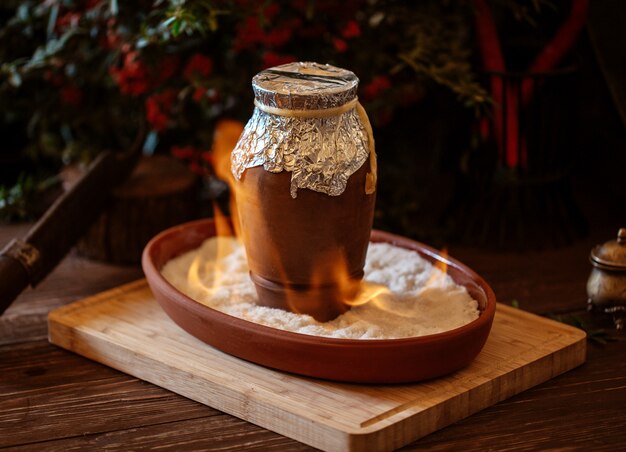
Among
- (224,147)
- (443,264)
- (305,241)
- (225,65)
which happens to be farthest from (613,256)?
(225,65)

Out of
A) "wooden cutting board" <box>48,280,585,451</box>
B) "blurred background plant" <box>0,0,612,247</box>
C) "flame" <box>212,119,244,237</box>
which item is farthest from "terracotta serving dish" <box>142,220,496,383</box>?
"blurred background plant" <box>0,0,612,247</box>

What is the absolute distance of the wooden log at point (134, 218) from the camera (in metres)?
2.21

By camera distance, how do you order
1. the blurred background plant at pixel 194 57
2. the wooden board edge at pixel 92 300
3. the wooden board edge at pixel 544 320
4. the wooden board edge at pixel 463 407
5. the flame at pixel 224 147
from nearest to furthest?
the wooden board edge at pixel 463 407, the wooden board edge at pixel 544 320, the wooden board edge at pixel 92 300, the blurred background plant at pixel 194 57, the flame at pixel 224 147

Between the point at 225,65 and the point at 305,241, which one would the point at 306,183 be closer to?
the point at 305,241

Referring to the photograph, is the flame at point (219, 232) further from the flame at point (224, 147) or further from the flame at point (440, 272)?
the flame at point (440, 272)

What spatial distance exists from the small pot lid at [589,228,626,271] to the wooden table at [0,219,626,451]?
14cm

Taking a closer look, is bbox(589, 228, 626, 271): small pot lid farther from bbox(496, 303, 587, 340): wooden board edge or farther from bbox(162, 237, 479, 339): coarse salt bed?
bbox(162, 237, 479, 339): coarse salt bed

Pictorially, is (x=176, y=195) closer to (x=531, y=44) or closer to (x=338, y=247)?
(x=338, y=247)

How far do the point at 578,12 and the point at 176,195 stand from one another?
3.46 ft

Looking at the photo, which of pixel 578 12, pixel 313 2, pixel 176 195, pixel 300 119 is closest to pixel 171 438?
pixel 300 119

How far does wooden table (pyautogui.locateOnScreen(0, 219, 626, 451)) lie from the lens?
4.72ft

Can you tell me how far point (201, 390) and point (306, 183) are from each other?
1.29 ft

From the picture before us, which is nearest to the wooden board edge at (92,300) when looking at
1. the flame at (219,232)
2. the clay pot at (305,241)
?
the flame at (219,232)

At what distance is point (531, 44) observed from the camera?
2.31m
